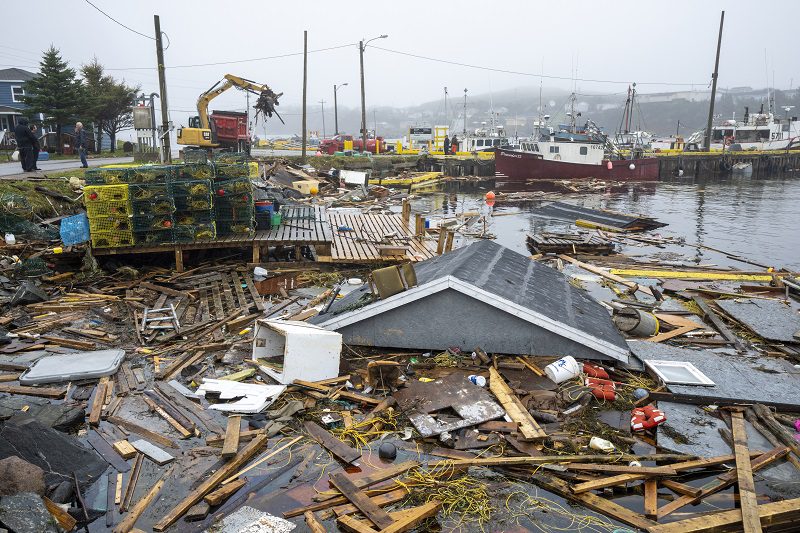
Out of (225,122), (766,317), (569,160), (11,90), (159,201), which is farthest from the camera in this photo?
(569,160)

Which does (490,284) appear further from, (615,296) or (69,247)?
(69,247)

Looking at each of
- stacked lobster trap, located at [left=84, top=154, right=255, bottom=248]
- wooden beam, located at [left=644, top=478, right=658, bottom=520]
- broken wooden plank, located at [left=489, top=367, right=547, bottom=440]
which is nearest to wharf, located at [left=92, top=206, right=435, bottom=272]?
stacked lobster trap, located at [left=84, top=154, right=255, bottom=248]

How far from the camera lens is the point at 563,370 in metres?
7.03

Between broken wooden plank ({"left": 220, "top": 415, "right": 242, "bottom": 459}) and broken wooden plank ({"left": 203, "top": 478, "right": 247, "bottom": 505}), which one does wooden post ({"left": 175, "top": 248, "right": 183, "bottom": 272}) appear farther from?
broken wooden plank ({"left": 203, "top": 478, "right": 247, "bottom": 505})

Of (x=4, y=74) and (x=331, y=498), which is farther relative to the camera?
(x=4, y=74)

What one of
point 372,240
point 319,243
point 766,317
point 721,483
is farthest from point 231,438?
point 372,240

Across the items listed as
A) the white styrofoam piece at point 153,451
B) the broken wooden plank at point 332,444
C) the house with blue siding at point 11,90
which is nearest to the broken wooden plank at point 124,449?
the white styrofoam piece at point 153,451

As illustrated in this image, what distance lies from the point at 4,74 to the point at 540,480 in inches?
2108

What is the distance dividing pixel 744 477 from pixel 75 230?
1263cm

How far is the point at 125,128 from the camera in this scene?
43531 mm

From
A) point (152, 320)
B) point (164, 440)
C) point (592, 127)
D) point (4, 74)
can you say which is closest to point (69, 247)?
point (152, 320)

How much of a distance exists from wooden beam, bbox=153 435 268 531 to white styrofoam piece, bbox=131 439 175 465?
656 millimetres

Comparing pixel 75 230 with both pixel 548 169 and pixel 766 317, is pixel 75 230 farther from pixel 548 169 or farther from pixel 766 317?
pixel 548 169

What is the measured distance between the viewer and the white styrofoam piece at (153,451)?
18.6ft
